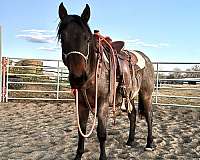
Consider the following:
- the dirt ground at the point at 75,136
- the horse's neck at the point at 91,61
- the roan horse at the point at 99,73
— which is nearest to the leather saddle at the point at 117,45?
the roan horse at the point at 99,73

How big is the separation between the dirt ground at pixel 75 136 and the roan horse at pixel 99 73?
359 mm

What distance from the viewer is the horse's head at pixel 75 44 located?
3238 millimetres

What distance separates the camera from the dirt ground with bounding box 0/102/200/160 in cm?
468

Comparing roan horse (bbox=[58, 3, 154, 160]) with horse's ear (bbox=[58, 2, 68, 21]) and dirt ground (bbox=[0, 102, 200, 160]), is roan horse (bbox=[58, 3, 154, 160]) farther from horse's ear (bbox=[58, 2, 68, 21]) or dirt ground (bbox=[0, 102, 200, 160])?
dirt ground (bbox=[0, 102, 200, 160])

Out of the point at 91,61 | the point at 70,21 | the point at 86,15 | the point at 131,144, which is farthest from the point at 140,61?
the point at 70,21

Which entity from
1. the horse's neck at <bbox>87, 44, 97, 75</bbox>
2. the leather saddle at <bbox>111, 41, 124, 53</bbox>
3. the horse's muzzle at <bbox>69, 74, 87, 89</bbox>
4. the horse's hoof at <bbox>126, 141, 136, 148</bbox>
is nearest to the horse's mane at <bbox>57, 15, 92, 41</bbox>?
the horse's neck at <bbox>87, 44, 97, 75</bbox>

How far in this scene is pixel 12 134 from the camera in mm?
6051

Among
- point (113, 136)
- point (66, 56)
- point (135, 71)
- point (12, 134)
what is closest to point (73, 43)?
point (66, 56)

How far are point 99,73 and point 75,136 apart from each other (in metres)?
2.17

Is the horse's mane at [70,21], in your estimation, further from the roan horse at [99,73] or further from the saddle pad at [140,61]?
the saddle pad at [140,61]

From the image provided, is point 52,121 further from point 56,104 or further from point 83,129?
point 83,129

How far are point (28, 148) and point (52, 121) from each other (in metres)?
2.44

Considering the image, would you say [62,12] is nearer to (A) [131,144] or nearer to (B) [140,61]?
(B) [140,61]

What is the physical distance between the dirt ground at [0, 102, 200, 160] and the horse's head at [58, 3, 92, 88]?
1601mm
